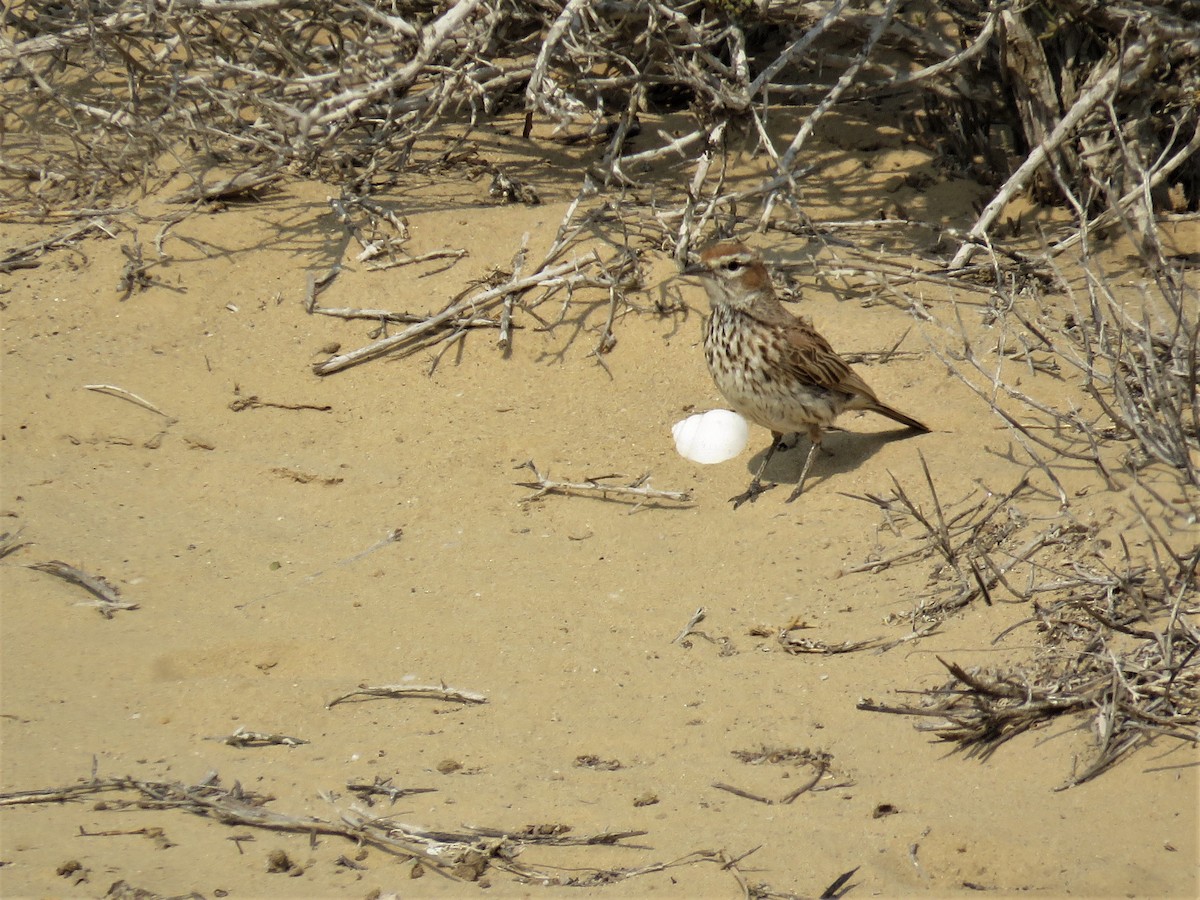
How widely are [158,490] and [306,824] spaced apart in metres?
2.97

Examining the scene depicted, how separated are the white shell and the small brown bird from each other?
0.31m

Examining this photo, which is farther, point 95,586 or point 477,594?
point 477,594

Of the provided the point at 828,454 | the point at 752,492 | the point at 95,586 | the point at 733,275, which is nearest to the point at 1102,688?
the point at 752,492

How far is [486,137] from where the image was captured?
9367 millimetres

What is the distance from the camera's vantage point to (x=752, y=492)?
21.9 ft

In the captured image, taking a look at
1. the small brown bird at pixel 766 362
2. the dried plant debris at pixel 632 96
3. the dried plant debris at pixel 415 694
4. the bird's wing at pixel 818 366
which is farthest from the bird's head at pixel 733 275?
the dried plant debris at pixel 415 694

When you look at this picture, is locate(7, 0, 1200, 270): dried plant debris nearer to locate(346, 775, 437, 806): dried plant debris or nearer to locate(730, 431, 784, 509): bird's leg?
locate(730, 431, 784, 509): bird's leg

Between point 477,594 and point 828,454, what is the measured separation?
241cm

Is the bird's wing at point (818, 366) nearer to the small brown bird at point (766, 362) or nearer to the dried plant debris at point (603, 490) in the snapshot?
the small brown bird at point (766, 362)

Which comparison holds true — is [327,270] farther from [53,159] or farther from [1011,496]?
[1011,496]

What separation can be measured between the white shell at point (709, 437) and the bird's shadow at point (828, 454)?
5.8 inches

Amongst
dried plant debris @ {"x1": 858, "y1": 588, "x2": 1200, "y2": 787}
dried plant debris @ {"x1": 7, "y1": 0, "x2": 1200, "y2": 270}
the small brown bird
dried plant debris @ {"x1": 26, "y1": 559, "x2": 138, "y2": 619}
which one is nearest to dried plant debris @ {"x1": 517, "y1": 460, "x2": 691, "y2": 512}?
the small brown bird

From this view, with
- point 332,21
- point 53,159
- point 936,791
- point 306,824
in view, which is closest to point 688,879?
point 936,791

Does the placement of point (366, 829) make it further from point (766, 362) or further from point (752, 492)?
point (766, 362)
